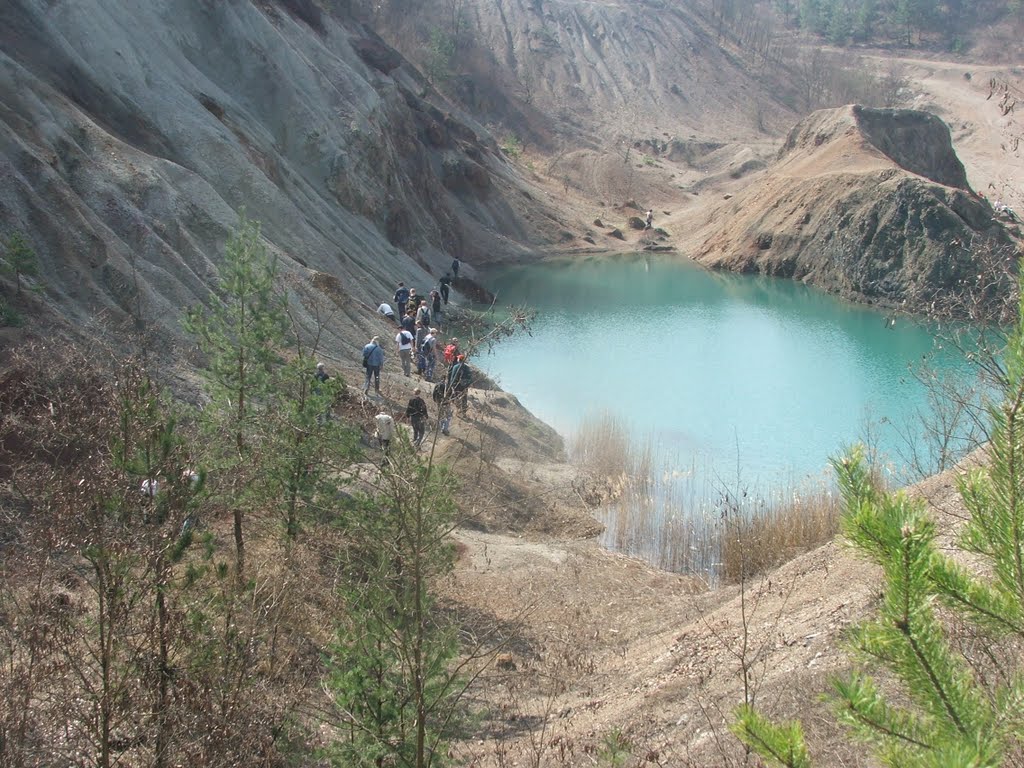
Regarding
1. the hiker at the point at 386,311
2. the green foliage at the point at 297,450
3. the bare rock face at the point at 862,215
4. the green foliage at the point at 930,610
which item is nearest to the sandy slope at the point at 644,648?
the green foliage at the point at 930,610

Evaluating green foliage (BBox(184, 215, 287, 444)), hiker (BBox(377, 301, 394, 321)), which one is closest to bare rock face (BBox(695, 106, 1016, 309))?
hiker (BBox(377, 301, 394, 321))

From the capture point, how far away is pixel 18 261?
14141mm

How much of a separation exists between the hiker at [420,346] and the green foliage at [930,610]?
18.5m

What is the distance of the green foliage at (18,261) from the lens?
14055mm

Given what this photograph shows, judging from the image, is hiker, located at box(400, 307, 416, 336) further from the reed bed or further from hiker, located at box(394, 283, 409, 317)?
the reed bed

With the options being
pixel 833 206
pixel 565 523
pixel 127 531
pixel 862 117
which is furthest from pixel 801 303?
pixel 127 531

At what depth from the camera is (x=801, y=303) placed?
145 ft

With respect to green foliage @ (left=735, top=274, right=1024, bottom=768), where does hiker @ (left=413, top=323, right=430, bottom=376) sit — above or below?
above

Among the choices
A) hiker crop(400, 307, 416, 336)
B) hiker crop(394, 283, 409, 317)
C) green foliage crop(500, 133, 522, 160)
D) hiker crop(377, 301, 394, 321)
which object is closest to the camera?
hiker crop(400, 307, 416, 336)

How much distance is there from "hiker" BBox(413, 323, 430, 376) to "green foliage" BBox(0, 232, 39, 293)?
8.97m

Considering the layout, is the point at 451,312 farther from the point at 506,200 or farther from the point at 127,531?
the point at 127,531

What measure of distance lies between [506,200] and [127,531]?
5147 cm

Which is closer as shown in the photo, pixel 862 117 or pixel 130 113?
pixel 130 113

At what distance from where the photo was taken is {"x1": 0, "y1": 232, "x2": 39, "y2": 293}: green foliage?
553 inches
